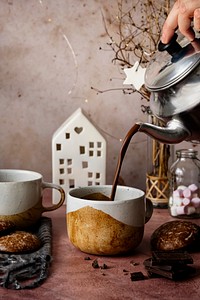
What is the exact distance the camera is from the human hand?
2.99 feet

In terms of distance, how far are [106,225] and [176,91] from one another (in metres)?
0.24

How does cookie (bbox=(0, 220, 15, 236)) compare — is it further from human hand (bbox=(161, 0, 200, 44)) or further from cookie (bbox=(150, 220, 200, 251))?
human hand (bbox=(161, 0, 200, 44))

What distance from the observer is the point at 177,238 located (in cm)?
94

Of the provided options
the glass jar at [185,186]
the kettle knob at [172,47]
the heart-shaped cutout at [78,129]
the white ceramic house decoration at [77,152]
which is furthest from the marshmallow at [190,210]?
the kettle knob at [172,47]

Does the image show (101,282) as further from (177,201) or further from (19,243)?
(177,201)

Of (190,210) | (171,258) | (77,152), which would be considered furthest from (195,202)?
(171,258)

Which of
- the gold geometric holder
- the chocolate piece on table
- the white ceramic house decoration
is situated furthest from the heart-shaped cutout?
the chocolate piece on table

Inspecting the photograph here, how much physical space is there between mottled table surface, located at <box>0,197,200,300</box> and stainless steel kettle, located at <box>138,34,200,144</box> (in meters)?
0.21

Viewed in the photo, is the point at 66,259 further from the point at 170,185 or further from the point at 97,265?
the point at 170,185

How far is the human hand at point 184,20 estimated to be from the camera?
912 millimetres

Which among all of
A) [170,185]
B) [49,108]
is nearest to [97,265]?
[170,185]

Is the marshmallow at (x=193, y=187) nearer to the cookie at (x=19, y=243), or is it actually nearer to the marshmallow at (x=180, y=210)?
the marshmallow at (x=180, y=210)

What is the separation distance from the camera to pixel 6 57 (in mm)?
1486

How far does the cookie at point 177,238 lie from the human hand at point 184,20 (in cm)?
31
